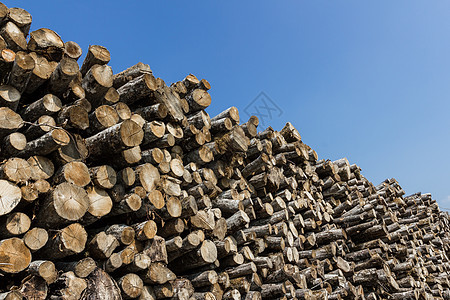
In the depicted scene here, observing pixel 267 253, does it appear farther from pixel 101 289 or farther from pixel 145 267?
pixel 101 289

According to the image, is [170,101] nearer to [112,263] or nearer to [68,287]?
[112,263]

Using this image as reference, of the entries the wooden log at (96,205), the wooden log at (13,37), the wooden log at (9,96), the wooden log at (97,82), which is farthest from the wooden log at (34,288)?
the wooden log at (13,37)

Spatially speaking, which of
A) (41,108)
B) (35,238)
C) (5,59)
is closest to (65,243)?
(35,238)

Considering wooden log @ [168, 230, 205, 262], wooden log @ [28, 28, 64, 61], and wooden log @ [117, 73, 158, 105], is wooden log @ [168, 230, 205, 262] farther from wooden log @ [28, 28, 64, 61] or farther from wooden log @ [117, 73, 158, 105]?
wooden log @ [28, 28, 64, 61]

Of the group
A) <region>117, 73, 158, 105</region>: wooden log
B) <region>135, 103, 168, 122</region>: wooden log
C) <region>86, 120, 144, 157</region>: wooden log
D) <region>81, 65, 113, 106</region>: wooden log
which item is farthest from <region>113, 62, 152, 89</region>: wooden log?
<region>86, 120, 144, 157</region>: wooden log

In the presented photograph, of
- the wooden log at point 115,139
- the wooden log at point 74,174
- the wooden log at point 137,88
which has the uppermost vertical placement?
the wooden log at point 137,88

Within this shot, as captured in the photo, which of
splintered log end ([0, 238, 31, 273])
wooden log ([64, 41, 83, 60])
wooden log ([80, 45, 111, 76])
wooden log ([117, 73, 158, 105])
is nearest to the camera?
splintered log end ([0, 238, 31, 273])

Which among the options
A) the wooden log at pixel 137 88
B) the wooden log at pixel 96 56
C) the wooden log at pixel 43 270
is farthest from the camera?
the wooden log at pixel 137 88

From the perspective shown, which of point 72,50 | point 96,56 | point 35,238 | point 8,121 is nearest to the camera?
point 35,238

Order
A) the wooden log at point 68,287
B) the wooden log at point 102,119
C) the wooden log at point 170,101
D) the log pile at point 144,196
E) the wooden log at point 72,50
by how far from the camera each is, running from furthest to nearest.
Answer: the wooden log at point 170,101
the wooden log at point 102,119
the wooden log at point 72,50
the log pile at point 144,196
the wooden log at point 68,287

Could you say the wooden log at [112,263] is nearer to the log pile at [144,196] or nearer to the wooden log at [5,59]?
the log pile at [144,196]

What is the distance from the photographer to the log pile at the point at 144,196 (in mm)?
2748

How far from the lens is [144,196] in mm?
3457

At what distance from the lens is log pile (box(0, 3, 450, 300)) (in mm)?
2748
